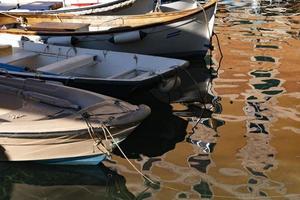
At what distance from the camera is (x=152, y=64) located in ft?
26.4

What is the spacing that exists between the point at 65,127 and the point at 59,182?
0.67m

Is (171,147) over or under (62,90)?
under

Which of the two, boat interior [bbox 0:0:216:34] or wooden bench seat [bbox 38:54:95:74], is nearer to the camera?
wooden bench seat [bbox 38:54:95:74]

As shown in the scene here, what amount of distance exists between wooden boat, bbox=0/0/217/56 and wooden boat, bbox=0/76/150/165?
4.23 meters

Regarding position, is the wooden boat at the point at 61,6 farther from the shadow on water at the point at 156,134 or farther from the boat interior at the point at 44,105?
the boat interior at the point at 44,105

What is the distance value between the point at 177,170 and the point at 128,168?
55cm

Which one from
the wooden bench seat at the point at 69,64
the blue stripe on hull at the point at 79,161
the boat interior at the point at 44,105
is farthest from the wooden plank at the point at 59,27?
the blue stripe on hull at the point at 79,161

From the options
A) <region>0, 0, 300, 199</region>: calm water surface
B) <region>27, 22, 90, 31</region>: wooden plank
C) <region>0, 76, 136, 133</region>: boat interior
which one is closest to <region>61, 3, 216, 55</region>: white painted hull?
<region>27, 22, 90, 31</region>: wooden plank

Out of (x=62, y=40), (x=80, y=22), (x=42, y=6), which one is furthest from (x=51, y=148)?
(x=42, y=6)

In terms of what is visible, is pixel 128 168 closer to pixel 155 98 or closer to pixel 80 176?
pixel 80 176

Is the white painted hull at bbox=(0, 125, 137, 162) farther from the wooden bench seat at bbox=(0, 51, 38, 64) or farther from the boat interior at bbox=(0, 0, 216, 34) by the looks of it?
the boat interior at bbox=(0, 0, 216, 34)

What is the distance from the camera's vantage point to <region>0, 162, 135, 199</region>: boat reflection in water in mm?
5275

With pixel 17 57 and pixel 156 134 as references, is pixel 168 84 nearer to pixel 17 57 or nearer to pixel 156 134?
pixel 156 134

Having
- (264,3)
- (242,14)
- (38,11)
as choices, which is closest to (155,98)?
(38,11)
